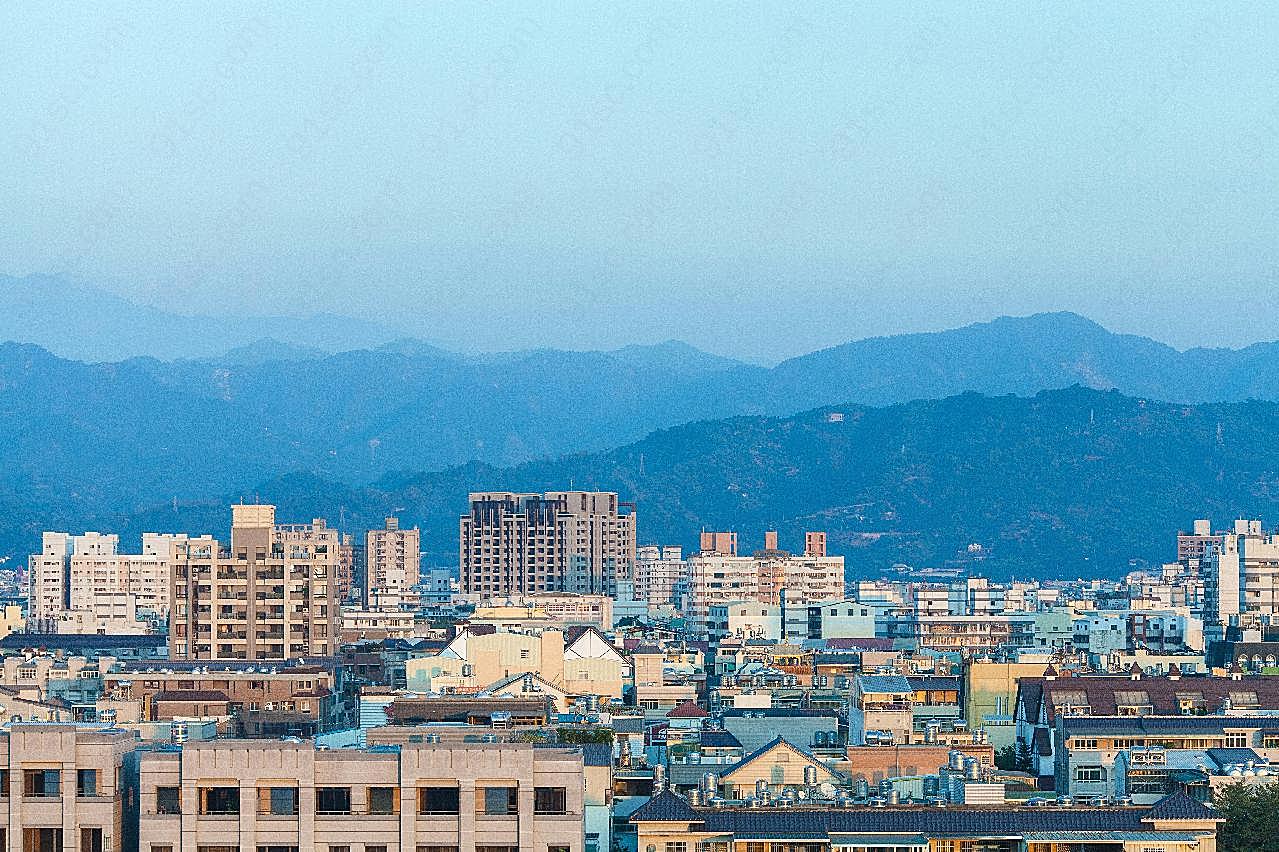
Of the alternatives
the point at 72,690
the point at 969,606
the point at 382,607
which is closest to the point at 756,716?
the point at 72,690

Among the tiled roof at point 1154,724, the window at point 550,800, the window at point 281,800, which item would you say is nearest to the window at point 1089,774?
the tiled roof at point 1154,724

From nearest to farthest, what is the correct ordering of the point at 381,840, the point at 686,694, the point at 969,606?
the point at 381,840 < the point at 686,694 < the point at 969,606

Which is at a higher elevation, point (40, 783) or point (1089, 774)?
point (40, 783)

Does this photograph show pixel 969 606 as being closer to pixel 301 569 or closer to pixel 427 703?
pixel 301 569

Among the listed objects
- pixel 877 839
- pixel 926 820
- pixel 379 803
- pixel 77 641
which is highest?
pixel 77 641

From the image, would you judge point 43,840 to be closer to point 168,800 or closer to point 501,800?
point 168,800

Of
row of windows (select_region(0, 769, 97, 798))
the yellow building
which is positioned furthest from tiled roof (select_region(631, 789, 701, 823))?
the yellow building

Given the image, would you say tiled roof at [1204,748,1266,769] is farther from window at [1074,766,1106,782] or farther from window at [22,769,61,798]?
window at [22,769,61,798]

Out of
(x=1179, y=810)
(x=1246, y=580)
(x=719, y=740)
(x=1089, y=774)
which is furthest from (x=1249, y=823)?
(x=1246, y=580)
